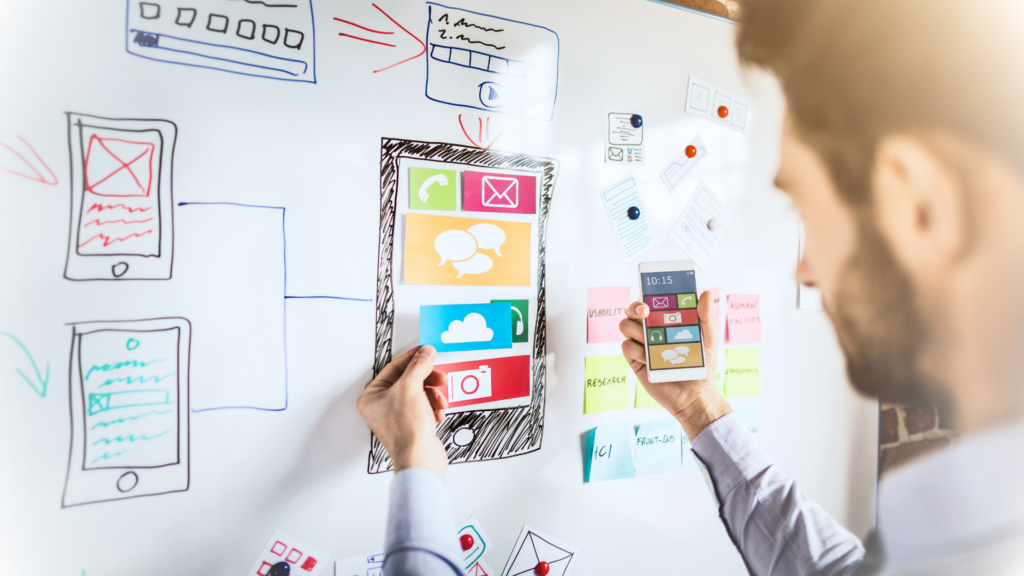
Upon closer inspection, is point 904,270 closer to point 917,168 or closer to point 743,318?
point 917,168

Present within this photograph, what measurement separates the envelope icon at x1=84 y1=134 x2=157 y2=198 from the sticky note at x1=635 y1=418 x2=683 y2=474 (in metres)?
0.74

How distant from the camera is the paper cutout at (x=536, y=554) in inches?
25.4

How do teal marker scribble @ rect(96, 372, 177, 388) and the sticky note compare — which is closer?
teal marker scribble @ rect(96, 372, 177, 388)

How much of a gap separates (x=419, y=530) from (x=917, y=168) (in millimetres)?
752

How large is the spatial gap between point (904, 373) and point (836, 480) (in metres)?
0.34

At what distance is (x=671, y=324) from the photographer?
0.63 m

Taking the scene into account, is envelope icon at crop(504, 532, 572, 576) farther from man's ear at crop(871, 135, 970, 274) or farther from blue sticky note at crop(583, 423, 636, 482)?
man's ear at crop(871, 135, 970, 274)

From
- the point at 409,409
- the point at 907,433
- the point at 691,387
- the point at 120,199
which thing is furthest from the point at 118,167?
the point at 907,433

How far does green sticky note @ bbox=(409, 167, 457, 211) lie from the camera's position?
57 centimetres

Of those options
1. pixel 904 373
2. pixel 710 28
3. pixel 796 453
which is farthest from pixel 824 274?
pixel 710 28

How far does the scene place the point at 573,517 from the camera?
0.68 m

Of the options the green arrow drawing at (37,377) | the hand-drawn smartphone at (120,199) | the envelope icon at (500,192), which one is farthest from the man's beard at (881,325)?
the green arrow drawing at (37,377)

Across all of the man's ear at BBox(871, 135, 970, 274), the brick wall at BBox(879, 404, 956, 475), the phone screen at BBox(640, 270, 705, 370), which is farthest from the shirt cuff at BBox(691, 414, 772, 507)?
the brick wall at BBox(879, 404, 956, 475)

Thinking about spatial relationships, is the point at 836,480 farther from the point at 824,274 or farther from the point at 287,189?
the point at 287,189
